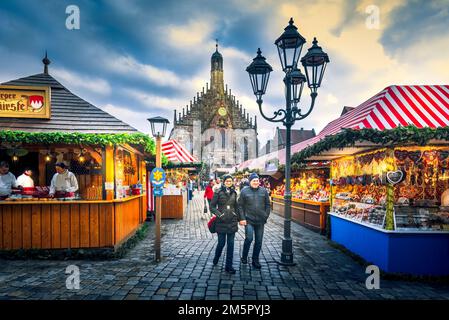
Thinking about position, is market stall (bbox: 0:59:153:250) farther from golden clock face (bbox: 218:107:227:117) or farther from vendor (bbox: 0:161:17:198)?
golden clock face (bbox: 218:107:227:117)

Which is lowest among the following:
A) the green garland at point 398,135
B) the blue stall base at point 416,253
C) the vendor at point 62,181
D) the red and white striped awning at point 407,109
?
the blue stall base at point 416,253

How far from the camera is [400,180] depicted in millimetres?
5105

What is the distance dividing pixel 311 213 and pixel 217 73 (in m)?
46.7

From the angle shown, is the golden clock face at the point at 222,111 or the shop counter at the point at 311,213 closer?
the shop counter at the point at 311,213

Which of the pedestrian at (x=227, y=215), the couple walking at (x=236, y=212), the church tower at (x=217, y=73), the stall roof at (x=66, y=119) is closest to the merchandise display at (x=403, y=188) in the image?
the couple walking at (x=236, y=212)

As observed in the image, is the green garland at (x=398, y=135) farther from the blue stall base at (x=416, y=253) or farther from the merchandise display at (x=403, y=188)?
the blue stall base at (x=416, y=253)

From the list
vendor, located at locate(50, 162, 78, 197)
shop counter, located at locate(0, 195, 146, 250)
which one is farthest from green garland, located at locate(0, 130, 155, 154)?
shop counter, located at locate(0, 195, 146, 250)

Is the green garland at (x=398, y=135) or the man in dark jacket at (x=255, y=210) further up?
the green garland at (x=398, y=135)

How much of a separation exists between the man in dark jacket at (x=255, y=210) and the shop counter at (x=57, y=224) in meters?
3.25

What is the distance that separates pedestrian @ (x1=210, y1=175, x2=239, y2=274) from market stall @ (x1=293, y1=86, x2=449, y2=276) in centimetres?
228

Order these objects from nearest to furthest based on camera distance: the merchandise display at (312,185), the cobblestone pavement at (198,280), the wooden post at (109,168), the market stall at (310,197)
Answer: the cobblestone pavement at (198,280) < the wooden post at (109,168) < the market stall at (310,197) < the merchandise display at (312,185)

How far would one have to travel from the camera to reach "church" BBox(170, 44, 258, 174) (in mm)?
45906

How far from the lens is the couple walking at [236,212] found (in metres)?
5.16

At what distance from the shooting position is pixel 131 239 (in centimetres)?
760
